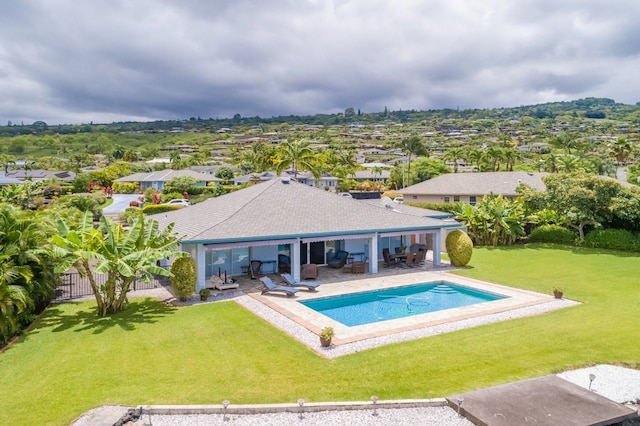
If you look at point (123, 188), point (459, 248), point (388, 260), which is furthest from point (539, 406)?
point (123, 188)

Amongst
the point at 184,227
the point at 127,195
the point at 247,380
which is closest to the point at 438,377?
the point at 247,380

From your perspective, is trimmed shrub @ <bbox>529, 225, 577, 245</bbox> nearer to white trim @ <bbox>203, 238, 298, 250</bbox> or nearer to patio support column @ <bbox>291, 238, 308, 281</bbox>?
patio support column @ <bbox>291, 238, 308, 281</bbox>

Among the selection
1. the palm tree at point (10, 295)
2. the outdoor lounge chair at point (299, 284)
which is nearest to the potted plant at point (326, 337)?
the outdoor lounge chair at point (299, 284)

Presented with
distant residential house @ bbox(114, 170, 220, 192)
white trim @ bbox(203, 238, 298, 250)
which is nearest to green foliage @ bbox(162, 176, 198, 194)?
distant residential house @ bbox(114, 170, 220, 192)

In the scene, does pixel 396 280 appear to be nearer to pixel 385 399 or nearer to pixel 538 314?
pixel 538 314

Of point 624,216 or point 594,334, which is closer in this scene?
point 594,334

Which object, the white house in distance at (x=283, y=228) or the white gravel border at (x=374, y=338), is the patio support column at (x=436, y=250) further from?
the white gravel border at (x=374, y=338)
